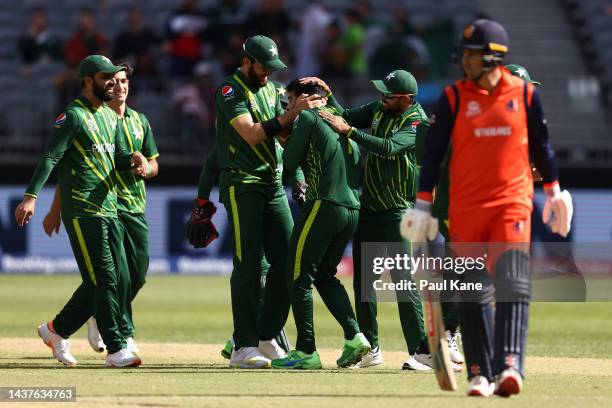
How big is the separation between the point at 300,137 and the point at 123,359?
2.08 meters

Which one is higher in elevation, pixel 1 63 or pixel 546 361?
pixel 1 63

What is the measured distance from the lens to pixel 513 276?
25.3 feet

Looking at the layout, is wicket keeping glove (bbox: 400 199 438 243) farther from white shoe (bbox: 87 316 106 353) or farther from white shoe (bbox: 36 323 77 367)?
white shoe (bbox: 87 316 106 353)

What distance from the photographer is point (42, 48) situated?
73.8ft

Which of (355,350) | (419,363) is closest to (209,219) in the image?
(355,350)

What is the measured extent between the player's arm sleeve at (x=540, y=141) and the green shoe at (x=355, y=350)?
2.37 meters

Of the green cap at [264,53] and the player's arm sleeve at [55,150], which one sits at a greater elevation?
the green cap at [264,53]

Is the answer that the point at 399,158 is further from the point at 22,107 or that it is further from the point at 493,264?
the point at 22,107

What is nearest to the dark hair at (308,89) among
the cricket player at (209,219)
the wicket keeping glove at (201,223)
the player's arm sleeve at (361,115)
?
the cricket player at (209,219)

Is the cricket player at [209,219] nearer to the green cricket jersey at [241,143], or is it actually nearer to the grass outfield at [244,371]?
the green cricket jersey at [241,143]

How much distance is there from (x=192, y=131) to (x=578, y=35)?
8.20 metres

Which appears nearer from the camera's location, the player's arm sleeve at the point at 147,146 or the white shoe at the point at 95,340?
the player's arm sleeve at the point at 147,146

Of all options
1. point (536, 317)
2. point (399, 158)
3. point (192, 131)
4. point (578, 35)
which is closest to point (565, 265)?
point (536, 317)

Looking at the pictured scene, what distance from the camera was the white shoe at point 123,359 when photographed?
991 centimetres
